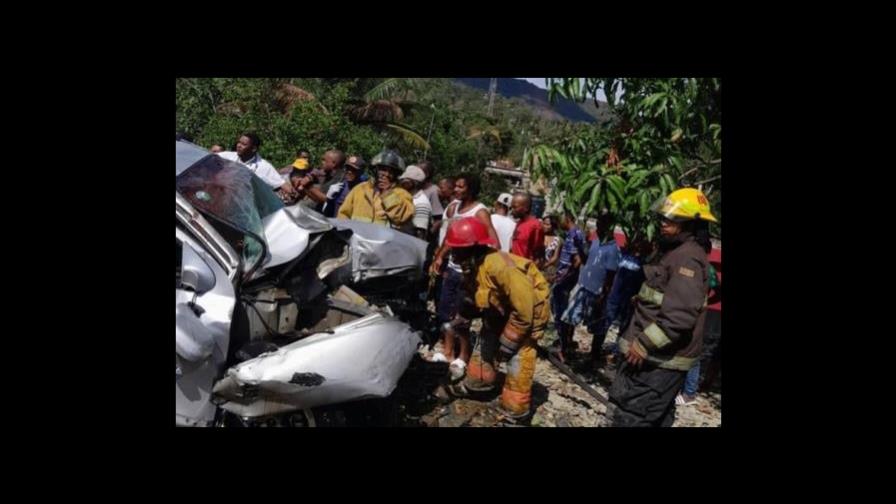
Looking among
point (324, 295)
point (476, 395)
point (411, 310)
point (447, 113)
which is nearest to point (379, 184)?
point (411, 310)

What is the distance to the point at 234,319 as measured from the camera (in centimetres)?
316

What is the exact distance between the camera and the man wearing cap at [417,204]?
5609mm

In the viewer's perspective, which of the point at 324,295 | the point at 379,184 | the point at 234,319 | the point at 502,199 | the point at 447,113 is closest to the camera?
the point at 234,319

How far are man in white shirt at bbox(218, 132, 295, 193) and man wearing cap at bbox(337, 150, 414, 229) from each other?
1041 millimetres

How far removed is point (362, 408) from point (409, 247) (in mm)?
1624

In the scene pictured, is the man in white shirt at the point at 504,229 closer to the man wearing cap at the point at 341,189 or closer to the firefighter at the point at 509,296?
the firefighter at the point at 509,296

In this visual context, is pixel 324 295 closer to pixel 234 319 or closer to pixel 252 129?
pixel 234 319

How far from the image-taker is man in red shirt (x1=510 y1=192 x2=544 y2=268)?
528 cm

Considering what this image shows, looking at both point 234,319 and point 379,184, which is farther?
point 379,184

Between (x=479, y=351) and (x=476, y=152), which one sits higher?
(x=476, y=152)

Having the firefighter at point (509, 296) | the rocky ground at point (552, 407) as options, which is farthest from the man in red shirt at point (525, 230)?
the rocky ground at point (552, 407)

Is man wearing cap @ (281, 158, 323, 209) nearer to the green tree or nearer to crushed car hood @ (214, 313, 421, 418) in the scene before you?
the green tree

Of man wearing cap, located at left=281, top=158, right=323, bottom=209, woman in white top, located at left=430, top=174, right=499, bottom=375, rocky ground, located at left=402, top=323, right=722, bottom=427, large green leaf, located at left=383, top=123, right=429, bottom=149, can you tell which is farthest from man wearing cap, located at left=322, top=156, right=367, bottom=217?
large green leaf, located at left=383, top=123, right=429, bottom=149

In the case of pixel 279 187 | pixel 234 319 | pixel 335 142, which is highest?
pixel 335 142
